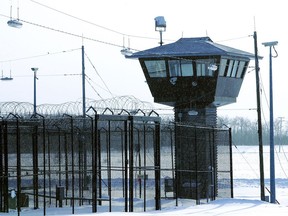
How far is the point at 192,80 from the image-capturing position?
127 feet

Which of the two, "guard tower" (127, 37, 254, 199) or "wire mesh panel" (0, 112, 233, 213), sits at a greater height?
"guard tower" (127, 37, 254, 199)

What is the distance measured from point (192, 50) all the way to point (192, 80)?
5.86 ft

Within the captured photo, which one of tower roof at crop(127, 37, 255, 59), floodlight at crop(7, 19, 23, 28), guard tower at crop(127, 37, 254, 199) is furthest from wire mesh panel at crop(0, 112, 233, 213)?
tower roof at crop(127, 37, 255, 59)

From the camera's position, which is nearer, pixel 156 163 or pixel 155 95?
pixel 156 163

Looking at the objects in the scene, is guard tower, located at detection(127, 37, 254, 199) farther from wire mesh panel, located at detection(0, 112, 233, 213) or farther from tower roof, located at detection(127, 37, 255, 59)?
wire mesh panel, located at detection(0, 112, 233, 213)

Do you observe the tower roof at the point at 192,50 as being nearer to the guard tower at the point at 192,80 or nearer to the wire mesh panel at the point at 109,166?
the guard tower at the point at 192,80

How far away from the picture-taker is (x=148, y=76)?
39562 mm

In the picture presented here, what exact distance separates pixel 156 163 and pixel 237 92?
64.4 ft

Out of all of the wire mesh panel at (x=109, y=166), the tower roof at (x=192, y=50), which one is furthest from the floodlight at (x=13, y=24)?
the tower roof at (x=192, y=50)

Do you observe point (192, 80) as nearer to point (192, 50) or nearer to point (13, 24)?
point (192, 50)

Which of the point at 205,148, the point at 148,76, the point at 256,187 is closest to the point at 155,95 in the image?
the point at 148,76

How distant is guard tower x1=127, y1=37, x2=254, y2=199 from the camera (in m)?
38.1

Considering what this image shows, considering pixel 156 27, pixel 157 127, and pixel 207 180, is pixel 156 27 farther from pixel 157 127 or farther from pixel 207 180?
pixel 157 127

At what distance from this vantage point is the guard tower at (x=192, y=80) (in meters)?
38.1
